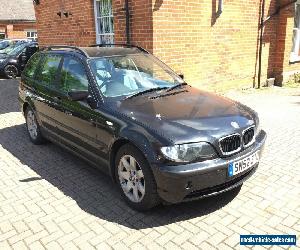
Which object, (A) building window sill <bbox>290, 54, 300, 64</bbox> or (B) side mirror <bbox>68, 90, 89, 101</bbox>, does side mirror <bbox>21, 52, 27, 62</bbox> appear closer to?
(A) building window sill <bbox>290, 54, 300, 64</bbox>

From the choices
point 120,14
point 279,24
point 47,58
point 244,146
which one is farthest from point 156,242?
point 279,24

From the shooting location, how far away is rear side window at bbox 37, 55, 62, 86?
5.31 metres

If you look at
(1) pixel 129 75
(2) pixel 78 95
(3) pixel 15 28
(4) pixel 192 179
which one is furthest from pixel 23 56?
(3) pixel 15 28

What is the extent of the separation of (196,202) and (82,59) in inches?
95.6

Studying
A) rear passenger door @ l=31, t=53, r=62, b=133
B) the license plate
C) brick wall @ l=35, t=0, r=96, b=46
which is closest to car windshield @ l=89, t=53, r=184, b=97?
rear passenger door @ l=31, t=53, r=62, b=133

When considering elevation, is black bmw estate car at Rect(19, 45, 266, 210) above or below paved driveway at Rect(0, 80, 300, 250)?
above

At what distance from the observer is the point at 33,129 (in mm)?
6316

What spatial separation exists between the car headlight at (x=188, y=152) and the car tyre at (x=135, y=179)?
0.31m

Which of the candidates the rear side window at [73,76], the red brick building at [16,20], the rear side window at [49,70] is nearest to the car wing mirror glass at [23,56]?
the rear side window at [49,70]

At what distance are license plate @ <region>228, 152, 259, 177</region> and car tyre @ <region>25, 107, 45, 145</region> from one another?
382cm

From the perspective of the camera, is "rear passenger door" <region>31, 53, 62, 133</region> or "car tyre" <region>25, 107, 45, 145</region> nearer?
"rear passenger door" <region>31, 53, 62, 133</region>

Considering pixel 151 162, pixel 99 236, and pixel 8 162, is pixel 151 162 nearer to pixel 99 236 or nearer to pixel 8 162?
pixel 99 236

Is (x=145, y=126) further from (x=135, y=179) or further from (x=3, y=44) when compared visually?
(x=3, y=44)

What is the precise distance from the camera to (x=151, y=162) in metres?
3.41
